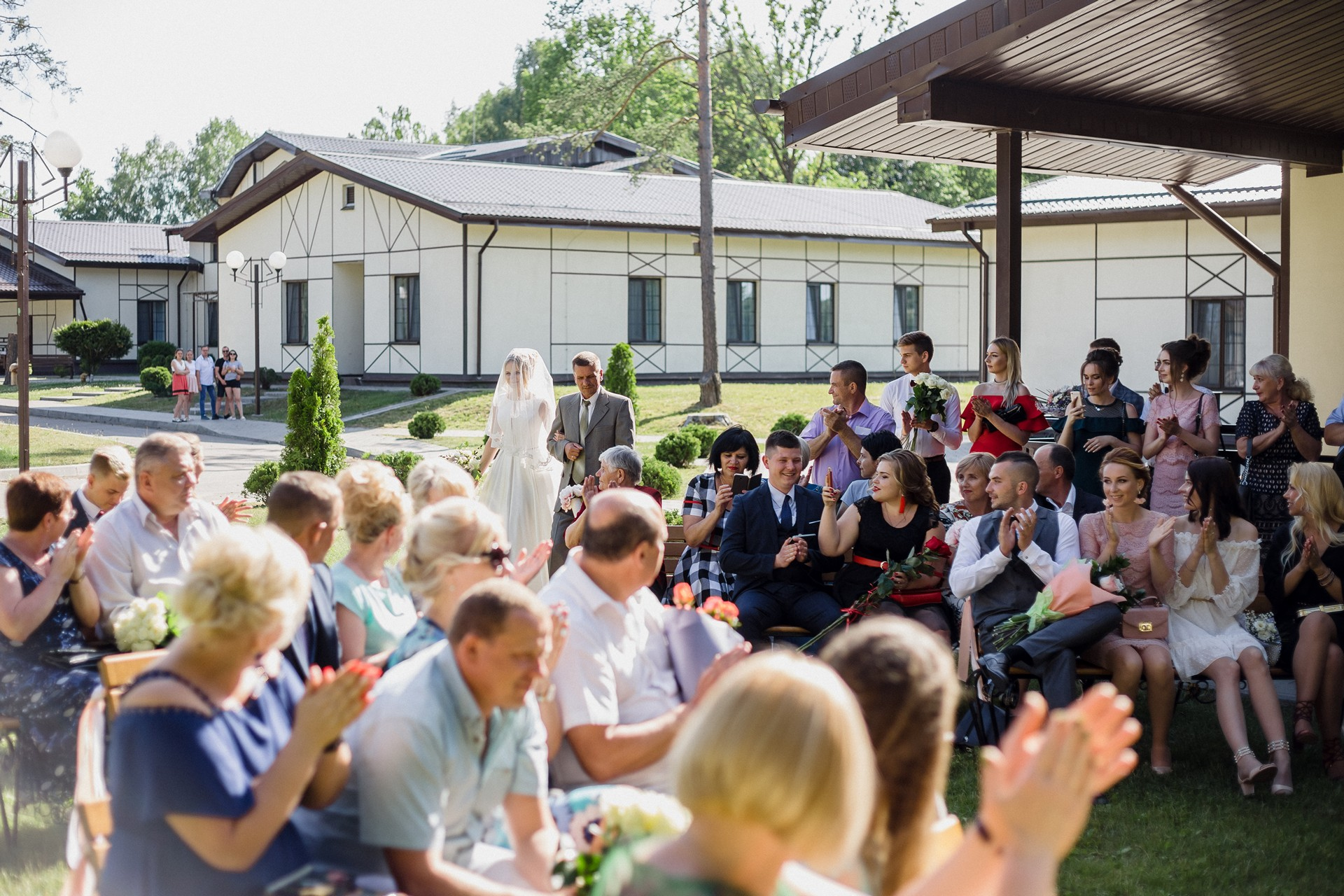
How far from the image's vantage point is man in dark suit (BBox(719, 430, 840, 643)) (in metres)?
7.05

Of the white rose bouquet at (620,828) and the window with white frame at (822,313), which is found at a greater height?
the window with white frame at (822,313)

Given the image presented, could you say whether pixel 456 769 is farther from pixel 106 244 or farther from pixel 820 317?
pixel 106 244

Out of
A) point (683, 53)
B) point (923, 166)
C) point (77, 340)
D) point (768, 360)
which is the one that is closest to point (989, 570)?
point (683, 53)

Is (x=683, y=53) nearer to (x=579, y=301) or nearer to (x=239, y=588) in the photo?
(x=579, y=301)

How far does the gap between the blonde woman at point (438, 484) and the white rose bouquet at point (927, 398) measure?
13.0 feet

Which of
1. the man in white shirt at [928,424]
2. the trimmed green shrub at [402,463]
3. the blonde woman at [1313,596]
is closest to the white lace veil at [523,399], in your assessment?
the man in white shirt at [928,424]

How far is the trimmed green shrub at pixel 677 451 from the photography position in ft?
64.4

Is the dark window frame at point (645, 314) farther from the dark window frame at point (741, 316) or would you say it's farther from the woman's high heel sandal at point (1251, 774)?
the woman's high heel sandal at point (1251, 774)

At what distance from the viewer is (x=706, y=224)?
29.3 metres

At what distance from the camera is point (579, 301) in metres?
33.7

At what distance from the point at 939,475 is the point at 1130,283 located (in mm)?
16847

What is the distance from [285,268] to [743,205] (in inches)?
531

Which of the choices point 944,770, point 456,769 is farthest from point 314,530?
point 944,770

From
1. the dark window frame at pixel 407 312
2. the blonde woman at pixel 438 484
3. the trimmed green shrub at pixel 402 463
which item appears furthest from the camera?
the dark window frame at pixel 407 312
